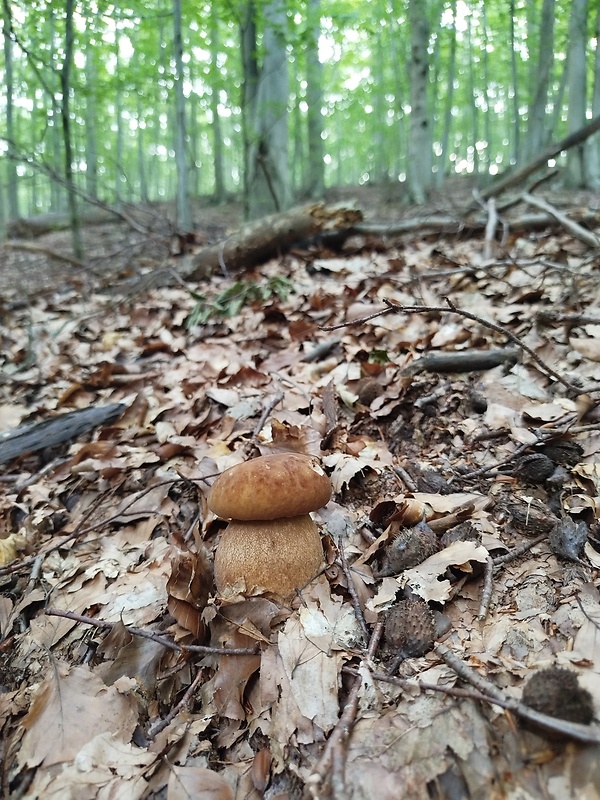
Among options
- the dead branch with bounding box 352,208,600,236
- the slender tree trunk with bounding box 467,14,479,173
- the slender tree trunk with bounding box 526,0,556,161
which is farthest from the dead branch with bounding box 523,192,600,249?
the slender tree trunk with bounding box 467,14,479,173

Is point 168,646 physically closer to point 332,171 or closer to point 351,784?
point 351,784

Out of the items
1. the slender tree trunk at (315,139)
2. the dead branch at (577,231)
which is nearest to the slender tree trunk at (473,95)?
the slender tree trunk at (315,139)

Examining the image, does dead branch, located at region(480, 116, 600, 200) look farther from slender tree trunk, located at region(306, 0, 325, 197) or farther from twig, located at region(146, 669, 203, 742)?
slender tree trunk, located at region(306, 0, 325, 197)

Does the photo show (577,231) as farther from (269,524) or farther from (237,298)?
(269,524)

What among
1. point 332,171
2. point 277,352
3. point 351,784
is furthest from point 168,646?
point 332,171

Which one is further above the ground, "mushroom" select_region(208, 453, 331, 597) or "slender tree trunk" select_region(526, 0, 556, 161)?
"slender tree trunk" select_region(526, 0, 556, 161)

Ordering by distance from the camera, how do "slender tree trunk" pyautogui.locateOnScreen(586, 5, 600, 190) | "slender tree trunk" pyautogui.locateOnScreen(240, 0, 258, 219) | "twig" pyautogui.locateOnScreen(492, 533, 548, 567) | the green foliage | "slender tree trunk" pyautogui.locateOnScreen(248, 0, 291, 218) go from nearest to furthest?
"twig" pyautogui.locateOnScreen(492, 533, 548, 567) → the green foliage → "slender tree trunk" pyautogui.locateOnScreen(248, 0, 291, 218) → "slender tree trunk" pyautogui.locateOnScreen(240, 0, 258, 219) → "slender tree trunk" pyautogui.locateOnScreen(586, 5, 600, 190)
